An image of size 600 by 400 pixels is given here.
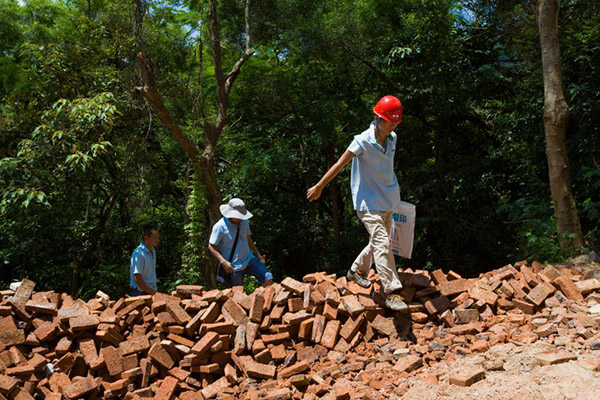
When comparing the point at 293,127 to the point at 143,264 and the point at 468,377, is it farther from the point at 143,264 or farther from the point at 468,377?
the point at 468,377

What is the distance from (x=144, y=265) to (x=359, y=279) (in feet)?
7.59

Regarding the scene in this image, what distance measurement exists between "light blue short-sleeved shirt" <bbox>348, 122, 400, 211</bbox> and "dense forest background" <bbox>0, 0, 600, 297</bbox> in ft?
12.0

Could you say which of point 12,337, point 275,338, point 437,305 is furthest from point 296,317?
point 12,337

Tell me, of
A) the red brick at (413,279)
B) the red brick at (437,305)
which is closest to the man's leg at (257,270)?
the red brick at (413,279)

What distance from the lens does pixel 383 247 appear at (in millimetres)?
4258

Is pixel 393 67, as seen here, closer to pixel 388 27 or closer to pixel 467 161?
pixel 388 27

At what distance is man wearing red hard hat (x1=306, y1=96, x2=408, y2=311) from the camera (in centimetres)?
423

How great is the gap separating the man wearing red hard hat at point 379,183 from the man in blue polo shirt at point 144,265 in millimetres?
2042

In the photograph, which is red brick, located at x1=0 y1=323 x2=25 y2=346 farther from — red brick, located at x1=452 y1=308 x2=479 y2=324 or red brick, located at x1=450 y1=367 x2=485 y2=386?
red brick, located at x1=452 y1=308 x2=479 y2=324

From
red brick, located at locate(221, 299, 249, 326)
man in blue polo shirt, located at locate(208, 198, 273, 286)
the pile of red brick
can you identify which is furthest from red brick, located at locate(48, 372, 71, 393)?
man in blue polo shirt, located at locate(208, 198, 273, 286)

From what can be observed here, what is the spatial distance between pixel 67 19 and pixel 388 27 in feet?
23.4

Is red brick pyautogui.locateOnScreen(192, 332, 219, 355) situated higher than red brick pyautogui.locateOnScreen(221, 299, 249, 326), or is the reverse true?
red brick pyautogui.locateOnScreen(221, 299, 249, 326)

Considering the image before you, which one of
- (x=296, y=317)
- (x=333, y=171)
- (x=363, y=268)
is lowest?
(x=296, y=317)

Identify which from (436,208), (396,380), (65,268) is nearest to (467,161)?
(436,208)
